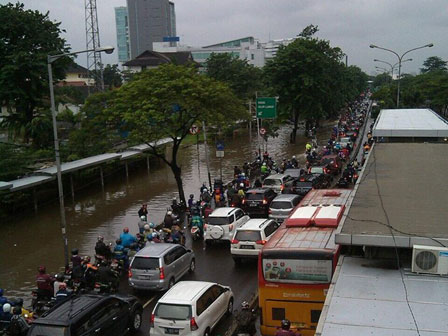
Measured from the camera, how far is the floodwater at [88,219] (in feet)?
62.3

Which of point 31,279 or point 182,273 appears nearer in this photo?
point 182,273

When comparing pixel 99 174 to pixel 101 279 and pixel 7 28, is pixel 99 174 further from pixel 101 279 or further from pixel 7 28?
pixel 101 279

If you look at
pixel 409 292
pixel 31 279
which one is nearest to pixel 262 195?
pixel 31 279

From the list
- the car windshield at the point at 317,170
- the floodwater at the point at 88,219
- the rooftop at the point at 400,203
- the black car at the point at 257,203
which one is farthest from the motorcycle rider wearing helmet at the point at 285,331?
the car windshield at the point at 317,170

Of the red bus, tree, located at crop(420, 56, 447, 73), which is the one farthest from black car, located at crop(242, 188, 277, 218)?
tree, located at crop(420, 56, 447, 73)

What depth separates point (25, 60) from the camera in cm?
3203

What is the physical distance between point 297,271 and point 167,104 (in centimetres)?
1487

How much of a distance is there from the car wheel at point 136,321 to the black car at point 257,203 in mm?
11416

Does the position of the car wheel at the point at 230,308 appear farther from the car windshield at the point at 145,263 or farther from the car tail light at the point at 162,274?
the car windshield at the point at 145,263

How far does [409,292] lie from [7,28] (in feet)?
107

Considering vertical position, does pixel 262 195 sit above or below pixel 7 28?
Answer: below

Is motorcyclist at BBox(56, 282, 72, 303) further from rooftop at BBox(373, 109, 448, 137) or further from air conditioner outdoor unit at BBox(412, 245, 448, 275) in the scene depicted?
rooftop at BBox(373, 109, 448, 137)

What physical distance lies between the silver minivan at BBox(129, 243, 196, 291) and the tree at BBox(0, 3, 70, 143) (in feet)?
72.4

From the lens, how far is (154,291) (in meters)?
14.7
